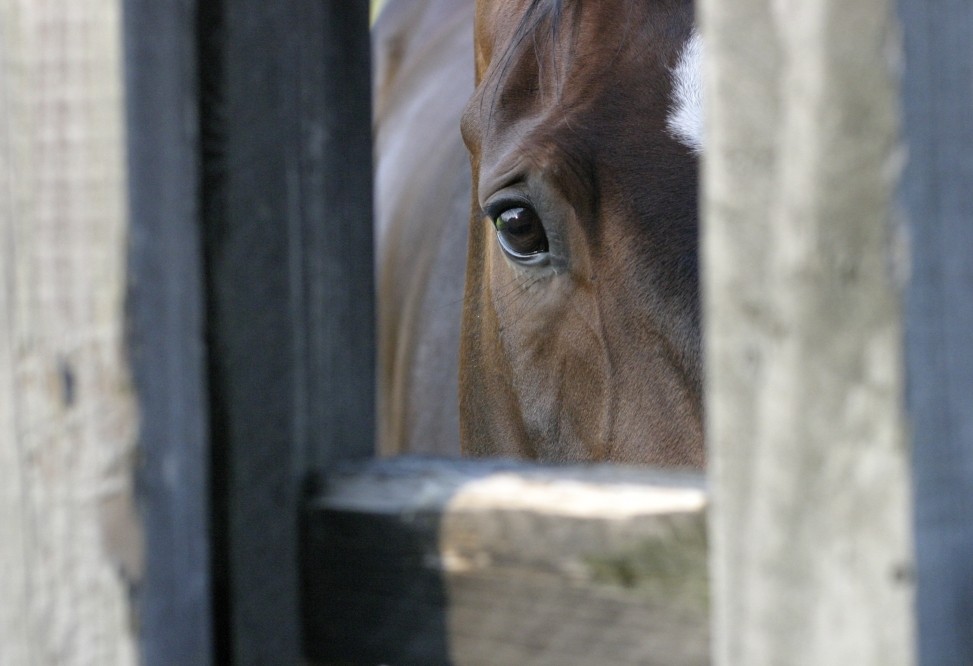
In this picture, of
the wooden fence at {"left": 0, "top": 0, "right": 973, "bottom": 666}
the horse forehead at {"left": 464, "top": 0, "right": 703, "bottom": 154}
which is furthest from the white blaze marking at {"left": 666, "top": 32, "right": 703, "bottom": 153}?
the wooden fence at {"left": 0, "top": 0, "right": 973, "bottom": 666}

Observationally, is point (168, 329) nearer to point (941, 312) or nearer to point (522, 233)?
point (941, 312)

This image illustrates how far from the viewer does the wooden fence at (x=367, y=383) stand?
20.4 inches

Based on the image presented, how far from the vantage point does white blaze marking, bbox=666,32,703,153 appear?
5.63 feet

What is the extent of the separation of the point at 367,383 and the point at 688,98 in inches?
43.6

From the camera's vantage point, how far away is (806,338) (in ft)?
1.74

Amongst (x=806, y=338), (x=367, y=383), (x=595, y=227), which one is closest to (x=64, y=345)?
(x=367, y=383)

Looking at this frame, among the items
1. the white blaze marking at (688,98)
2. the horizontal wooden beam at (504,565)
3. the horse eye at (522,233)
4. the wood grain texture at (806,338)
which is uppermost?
the white blaze marking at (688,98)

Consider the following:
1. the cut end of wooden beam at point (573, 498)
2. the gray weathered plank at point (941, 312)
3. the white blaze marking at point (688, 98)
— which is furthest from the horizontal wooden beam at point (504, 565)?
the white blaze marking at point (688, 98)

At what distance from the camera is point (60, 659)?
717 millimetres

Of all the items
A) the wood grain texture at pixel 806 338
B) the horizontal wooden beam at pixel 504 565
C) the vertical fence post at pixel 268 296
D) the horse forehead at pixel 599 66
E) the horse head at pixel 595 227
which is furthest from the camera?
the horse forehead at pixel 599 66

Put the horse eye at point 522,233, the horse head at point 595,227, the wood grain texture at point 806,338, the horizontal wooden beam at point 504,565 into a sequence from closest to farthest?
the wood grain texture at point 806,338
the horizontal wooden beam at point 504,565
the horse head at point 595,227
the horse eye at point 522,233

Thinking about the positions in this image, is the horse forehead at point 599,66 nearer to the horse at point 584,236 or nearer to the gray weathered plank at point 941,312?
the horse at point 584,236

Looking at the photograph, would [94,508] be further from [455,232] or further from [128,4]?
[455,232]

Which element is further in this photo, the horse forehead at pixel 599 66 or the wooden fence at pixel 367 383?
the horse forehead at pixel 599 66
